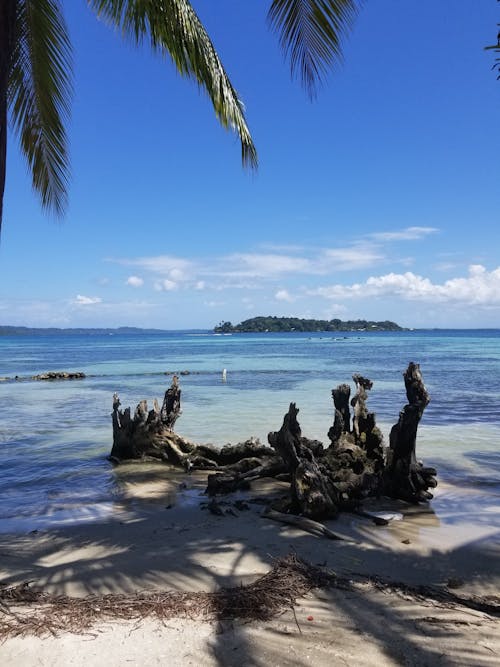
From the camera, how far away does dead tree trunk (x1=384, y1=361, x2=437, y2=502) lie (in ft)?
25.2

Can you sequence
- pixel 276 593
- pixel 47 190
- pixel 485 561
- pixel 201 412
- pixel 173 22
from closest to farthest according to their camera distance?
pixel 276 593
pixel 485 561
pixel 173 22
pixel 47 190
pixel 201 412

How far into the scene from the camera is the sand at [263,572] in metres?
3.16

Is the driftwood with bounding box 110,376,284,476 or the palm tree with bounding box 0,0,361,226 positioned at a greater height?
the palm tree with bounding box 0,0,361,226

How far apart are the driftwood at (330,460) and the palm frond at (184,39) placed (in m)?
4.40

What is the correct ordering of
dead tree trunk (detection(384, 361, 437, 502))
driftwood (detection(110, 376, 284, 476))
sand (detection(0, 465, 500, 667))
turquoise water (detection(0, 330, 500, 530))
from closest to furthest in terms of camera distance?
1. sand (detection(0, 465, 500, 667))
2. dead tree trunk (detection(384, 361, 437, 502))
3. turquoise water (detection(0, 330, 500, 530))
4. driftwood (detection(110, 376, 284, 476))

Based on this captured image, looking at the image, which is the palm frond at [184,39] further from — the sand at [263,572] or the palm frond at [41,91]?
the sand at [263,572]

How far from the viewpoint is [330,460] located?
8.22 metres

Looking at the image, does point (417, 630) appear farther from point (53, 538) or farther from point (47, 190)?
point (47, 190)

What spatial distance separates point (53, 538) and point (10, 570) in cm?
134

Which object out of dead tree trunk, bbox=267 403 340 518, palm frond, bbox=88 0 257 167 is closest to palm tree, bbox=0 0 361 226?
palm frond, bbox=88 0 257 167

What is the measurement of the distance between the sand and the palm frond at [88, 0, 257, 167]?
17.5 feet

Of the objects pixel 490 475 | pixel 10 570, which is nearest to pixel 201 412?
pixel 490 475

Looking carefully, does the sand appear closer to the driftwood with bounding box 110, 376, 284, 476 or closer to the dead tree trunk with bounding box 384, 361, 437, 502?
the dead tree trunk with bounding box 384, 361, 437, 502

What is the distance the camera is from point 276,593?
3.91m
